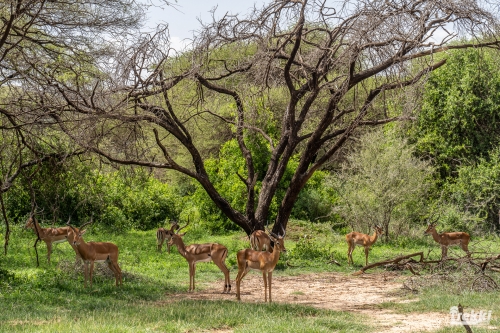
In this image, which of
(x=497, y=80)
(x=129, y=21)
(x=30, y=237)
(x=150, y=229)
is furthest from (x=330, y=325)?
(x=497, y=80)

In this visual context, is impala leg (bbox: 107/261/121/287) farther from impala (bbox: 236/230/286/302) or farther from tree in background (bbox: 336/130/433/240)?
tree in background (bbox: 336/130/433/240)

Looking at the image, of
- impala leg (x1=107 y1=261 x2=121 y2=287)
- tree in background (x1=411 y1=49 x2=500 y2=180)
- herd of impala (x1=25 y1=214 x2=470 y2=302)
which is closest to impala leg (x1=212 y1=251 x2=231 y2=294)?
herd of impala (x1=25 y1=214 x2=470 y2=302)

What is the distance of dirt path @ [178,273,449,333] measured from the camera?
8.18 m

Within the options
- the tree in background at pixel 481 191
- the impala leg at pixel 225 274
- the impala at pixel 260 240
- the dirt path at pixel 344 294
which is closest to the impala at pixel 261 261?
the dirt path at pixel 344 294

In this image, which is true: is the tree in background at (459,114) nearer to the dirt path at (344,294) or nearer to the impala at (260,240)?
the dirt path at (344,294)

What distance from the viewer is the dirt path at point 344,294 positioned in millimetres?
8180

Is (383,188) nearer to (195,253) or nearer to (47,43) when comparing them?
(195,253)

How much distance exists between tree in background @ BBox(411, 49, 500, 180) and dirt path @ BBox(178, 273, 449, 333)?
10094 millimetres

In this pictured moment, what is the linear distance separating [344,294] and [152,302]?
3.40m

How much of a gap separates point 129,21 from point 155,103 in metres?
2.72

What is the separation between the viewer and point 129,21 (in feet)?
36.6

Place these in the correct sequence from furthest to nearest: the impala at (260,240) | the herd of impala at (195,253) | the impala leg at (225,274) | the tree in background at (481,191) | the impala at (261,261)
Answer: the tree in background at (481,191)
the impala at (260,240)
the impala leg at (225,274)
the herd of impala at (195,253)
the impala at (261,261)

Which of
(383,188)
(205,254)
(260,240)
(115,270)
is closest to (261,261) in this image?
(205,254)

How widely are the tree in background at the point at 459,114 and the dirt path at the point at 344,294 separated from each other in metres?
10.1
